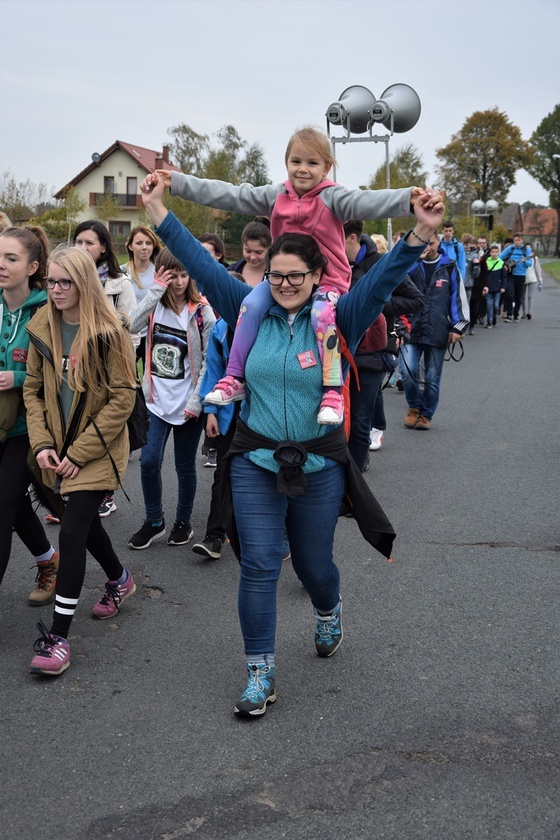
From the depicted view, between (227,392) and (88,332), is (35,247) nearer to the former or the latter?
(88,332)

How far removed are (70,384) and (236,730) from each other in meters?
1.75

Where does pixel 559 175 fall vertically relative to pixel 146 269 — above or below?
above

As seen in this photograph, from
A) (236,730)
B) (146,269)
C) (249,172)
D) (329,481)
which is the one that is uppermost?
(249,172)

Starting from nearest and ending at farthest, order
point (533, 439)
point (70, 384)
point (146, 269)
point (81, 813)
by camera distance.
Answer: point (81, 813) → point (70, 384) → point (146, 269) → point (533, 439)

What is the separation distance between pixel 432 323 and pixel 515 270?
50.3 ft

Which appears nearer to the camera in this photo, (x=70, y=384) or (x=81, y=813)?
(x=81, y=813)

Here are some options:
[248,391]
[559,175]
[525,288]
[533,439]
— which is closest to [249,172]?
[559,175]

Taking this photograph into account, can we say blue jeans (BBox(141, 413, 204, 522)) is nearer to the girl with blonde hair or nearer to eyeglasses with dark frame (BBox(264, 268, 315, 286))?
the girl with blonde hair

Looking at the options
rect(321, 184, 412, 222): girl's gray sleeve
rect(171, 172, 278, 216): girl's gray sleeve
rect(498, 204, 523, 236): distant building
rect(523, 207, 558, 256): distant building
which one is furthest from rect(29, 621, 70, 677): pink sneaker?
rect(523, 207, 558, 256): distant building

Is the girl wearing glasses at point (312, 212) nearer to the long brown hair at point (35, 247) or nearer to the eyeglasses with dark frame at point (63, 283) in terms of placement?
the eyeglasses with dark frame at point (63, 283)

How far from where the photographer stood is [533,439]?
934 cm

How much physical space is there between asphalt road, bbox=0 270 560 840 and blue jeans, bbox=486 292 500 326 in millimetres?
17007

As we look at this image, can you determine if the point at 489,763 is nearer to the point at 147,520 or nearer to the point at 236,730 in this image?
the point at 236,730

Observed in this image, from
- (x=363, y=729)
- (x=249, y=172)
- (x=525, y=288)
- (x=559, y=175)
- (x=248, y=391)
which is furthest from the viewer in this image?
(x=559, y=175)
